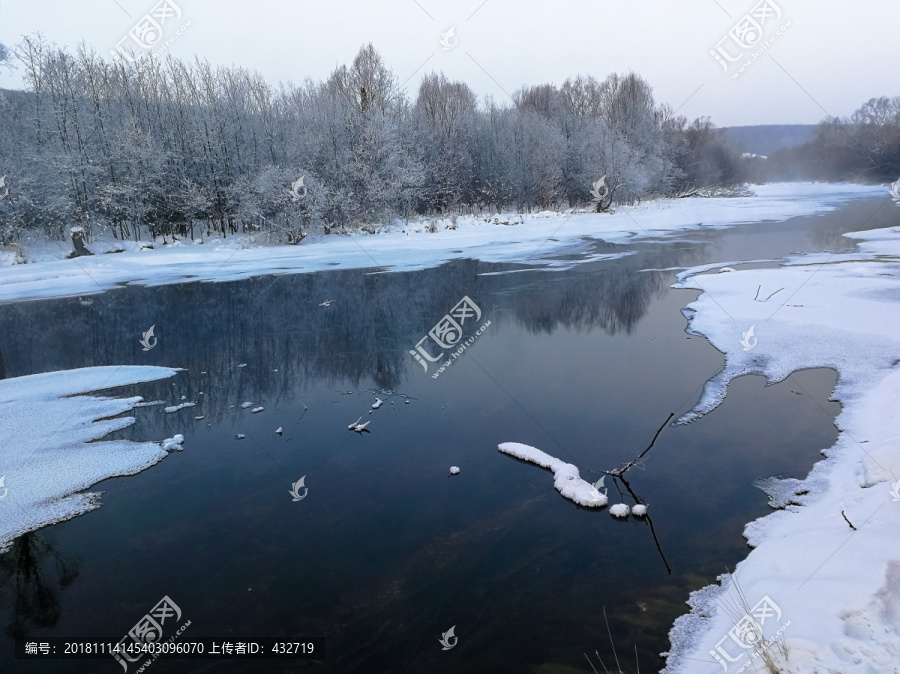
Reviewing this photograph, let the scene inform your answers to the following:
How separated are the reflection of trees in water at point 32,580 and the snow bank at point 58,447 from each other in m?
0.24

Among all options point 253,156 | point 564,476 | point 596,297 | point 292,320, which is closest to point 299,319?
point 292,320

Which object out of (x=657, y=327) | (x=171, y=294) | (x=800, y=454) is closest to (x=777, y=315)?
(x=657, y=327)

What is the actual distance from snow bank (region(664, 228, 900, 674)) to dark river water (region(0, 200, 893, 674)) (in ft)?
0.74

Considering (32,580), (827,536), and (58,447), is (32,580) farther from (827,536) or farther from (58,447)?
(827,536)

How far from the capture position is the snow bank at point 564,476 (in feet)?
18.7

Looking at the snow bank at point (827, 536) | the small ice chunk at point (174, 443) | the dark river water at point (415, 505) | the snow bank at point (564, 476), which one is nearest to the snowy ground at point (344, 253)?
the dark river water at point (415, 505)

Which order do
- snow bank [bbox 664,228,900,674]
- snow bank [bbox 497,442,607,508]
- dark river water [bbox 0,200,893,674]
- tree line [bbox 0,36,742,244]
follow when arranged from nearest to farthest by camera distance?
snow bank [bbox 664,228,900,674], dark river water [bbox 0,200,893,674], snow bank [bbox 497,442,607,508], tree line [bbox 0,36,742,244]

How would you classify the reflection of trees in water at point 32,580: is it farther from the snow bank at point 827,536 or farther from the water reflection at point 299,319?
the snow bank at point 827,536

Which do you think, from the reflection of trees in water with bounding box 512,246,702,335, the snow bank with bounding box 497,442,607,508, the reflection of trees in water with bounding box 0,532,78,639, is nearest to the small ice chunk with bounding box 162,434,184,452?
the reflection of trees in water with bounding box 0,532,78,639

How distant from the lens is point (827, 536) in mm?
4641

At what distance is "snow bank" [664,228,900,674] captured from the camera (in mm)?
3500

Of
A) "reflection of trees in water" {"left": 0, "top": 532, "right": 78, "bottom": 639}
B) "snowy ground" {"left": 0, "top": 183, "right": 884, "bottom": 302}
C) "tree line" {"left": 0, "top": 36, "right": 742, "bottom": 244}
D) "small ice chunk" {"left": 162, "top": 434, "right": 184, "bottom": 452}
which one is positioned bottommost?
"reflection of trees in water" {"left": 0, "top": 532, "right": 78, "bottom": 639}

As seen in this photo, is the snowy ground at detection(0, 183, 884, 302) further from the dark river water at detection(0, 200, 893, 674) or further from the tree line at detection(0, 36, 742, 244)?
the dark river water at detection(0, 200, 893, 674)

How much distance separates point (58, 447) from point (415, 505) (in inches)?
184
